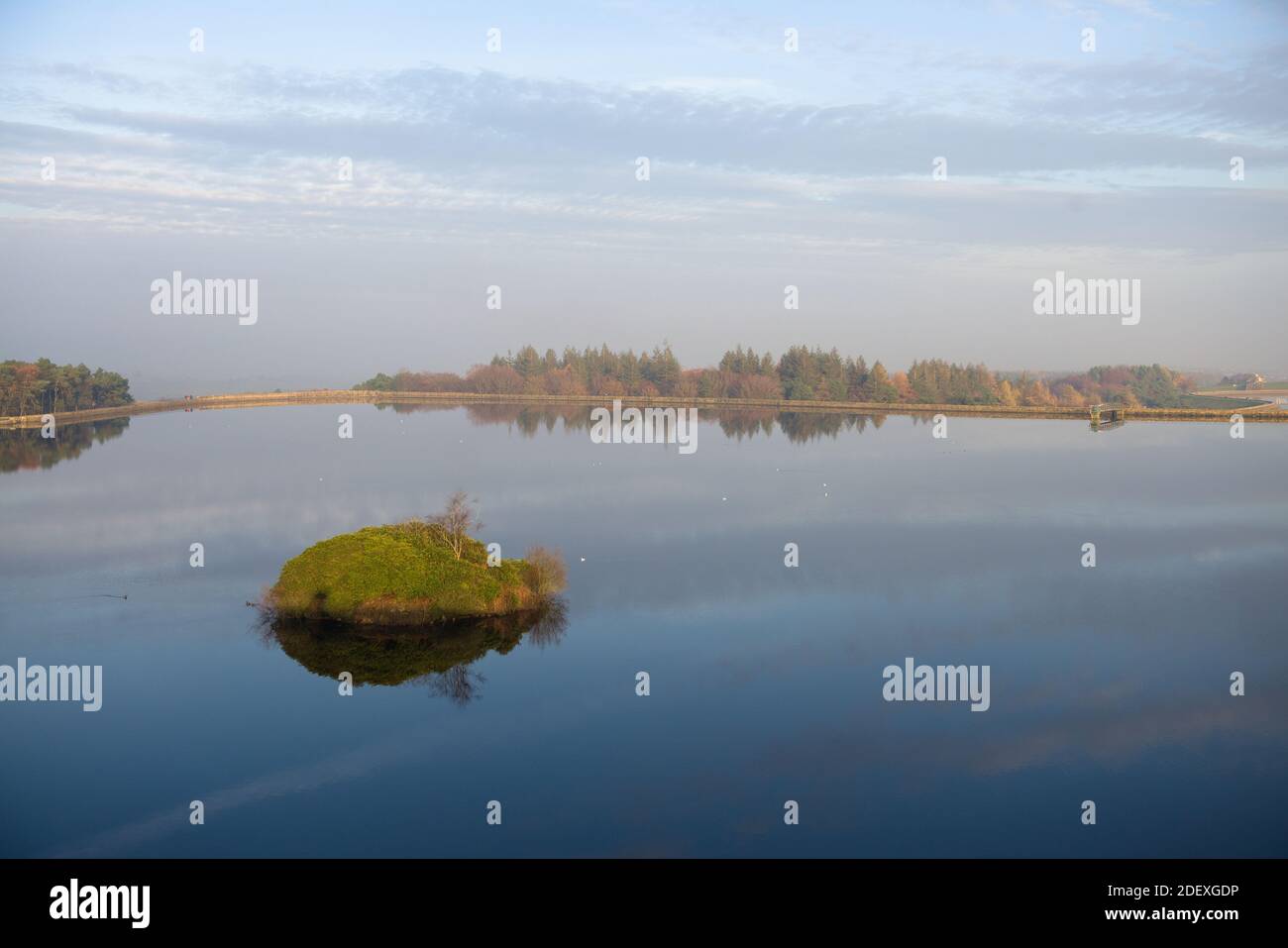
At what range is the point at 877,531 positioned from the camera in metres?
65.9

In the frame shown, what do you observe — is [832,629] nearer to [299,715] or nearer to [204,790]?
[299,715]

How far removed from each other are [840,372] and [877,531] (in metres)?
112

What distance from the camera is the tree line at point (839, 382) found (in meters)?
173

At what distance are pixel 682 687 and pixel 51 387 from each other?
11321cm

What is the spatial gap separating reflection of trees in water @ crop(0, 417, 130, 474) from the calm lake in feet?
69.8

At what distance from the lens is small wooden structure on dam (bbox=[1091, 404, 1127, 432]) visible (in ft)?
472

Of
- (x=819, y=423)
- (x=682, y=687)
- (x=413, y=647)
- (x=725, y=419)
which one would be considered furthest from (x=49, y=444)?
(x=682, y=687)

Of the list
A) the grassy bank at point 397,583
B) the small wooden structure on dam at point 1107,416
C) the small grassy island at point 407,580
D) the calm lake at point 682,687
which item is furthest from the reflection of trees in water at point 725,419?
the grassy bank at point 397,583

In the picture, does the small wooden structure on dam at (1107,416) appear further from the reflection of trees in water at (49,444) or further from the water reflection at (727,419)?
the reflection of trees in water at (49,444)

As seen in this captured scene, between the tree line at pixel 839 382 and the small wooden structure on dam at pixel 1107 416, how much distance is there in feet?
45.1

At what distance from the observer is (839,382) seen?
173750 millimetres
